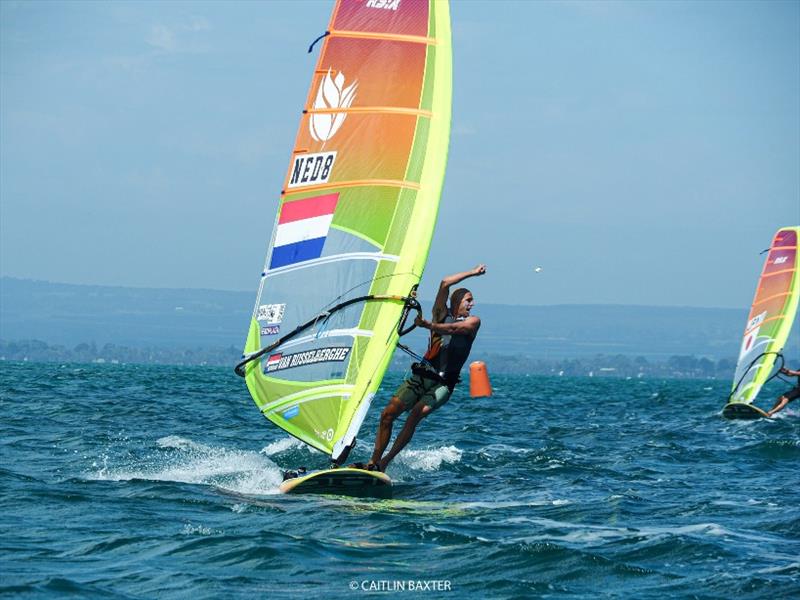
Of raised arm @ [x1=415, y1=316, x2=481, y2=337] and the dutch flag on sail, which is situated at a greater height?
the dutch flag on sail

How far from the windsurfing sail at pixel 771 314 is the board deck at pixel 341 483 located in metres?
19.9

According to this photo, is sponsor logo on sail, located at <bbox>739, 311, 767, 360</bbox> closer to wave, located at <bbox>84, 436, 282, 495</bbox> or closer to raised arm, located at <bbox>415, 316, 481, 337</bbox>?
wave, located at <bbox>84, 436, 282, 495</bbox>

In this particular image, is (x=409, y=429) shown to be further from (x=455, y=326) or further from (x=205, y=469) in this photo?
(x=205, y=469)

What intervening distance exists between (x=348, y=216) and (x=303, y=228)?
513mm

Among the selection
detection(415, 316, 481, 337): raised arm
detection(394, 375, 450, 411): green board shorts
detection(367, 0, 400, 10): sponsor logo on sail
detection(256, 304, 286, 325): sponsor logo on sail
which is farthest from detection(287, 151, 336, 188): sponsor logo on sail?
detection(394, 375, 450, 411): green board shorts

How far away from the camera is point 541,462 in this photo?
1688 cm

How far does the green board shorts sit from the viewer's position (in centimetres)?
1322

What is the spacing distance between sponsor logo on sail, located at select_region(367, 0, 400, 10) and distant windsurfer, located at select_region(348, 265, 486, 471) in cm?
313

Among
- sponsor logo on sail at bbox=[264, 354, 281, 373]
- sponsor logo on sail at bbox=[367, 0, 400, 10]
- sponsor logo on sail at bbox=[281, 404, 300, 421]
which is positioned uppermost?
sponsor logo on sail at bbox=[367, 0, 400, 10]

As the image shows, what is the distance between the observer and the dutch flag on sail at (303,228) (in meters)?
13.5

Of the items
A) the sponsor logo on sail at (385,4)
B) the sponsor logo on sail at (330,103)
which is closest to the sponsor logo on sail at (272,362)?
the sponsor logo on sail at (330,103)

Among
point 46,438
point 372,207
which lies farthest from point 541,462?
point 46,438

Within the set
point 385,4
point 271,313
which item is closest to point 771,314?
point 385,4

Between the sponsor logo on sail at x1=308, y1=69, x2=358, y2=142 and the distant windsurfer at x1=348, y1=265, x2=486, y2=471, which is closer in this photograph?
the distant windsurfer at x1=348, y1=265, x2=486, y2=471
